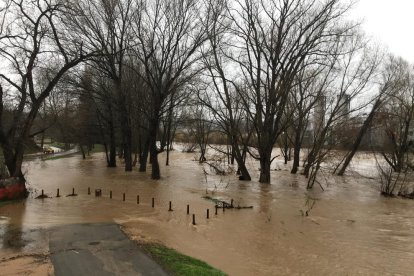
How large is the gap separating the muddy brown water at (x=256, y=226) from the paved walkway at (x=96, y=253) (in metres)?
0.60

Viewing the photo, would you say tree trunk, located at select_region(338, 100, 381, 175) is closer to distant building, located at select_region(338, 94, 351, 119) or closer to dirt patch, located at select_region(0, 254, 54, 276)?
distant building, located at select_region(338, 94, 351, 119)

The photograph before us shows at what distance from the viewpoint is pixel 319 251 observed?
1199cm

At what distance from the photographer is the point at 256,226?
48.4 feet

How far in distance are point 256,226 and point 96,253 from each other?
684cm

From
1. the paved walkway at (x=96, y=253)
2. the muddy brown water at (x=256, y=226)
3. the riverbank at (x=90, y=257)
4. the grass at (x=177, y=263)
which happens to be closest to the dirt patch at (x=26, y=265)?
the riverbank at (x=90, y=257)

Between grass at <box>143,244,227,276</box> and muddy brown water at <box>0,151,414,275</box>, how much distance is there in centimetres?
75

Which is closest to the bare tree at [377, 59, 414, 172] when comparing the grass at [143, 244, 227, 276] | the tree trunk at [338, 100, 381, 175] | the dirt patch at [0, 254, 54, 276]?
the tree trunk at [338, 100, 381, 175]

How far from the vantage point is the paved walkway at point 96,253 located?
8.45m

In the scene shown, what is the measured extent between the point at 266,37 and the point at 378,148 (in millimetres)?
19046

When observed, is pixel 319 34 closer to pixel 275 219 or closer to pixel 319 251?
pixel 275 219

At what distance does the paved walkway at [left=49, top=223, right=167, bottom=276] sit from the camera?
8.45m

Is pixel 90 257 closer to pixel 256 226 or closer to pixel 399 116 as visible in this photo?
pixel 256 226

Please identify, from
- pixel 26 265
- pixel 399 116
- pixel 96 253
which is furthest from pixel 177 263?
pixel 399 116

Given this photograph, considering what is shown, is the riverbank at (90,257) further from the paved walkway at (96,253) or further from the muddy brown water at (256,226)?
the muddy brown water at (256,226)
